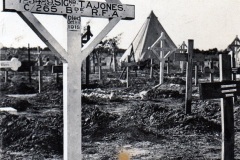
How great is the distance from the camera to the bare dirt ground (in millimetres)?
6500

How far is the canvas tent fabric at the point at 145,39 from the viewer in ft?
91.0

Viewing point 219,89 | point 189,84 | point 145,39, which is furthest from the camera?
point 145,39

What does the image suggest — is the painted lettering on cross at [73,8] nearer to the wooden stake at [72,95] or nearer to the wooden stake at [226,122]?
the wooden stake at [72,95]

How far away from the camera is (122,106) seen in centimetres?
1083

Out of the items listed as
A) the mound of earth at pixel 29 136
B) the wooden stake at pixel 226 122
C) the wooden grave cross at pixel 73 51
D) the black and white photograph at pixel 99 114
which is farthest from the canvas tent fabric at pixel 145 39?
the wooden grave cross at pixel 73 51

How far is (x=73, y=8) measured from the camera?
4.09 meters

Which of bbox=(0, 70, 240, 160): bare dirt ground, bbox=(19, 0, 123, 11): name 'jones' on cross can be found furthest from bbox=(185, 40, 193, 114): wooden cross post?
bbox=(19, 0, 123, 11): name 'jones' on cross

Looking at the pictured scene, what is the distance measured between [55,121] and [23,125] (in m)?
0.97

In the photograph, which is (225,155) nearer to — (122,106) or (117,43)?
(122,106)

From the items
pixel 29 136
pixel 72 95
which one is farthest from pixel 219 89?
pixel 29 136

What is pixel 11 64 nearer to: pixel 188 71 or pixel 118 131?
pixel 118 131

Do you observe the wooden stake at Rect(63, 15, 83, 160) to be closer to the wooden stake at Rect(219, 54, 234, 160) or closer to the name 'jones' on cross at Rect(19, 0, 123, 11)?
the name 'jones' on cross at Rect(19, 0, 123, 11)

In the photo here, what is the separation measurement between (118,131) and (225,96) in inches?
125

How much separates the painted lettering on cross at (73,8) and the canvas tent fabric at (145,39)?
2283 cm
